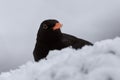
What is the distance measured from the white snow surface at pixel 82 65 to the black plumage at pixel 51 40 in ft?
15.6

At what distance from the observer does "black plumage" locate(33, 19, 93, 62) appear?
7188mm

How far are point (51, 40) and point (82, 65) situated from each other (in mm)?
5765

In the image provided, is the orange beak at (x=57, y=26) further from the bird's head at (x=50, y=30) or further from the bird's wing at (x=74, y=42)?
the bird's wing at (x=74, y=42)

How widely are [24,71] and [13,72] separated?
134mm

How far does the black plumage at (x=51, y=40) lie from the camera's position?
7.19 m

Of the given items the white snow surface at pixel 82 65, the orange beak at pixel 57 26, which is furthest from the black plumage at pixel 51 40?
the white snow surface at pixel 82 65

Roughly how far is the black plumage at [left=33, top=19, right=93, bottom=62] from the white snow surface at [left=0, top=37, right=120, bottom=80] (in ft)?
15.6

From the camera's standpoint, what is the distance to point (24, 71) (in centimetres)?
209

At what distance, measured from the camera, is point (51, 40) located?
25.0 feet

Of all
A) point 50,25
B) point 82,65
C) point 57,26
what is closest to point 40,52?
point 57,26

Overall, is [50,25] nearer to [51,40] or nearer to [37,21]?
[51,40]

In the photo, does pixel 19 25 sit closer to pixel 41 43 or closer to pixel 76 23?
pixel 76 23

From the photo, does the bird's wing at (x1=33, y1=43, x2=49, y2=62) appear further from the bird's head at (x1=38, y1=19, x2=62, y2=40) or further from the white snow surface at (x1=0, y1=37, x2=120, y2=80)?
the white snow surface at (x1=0, y1=37, x2=120, y2=80)

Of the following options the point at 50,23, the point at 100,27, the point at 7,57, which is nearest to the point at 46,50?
the point at 50,23
